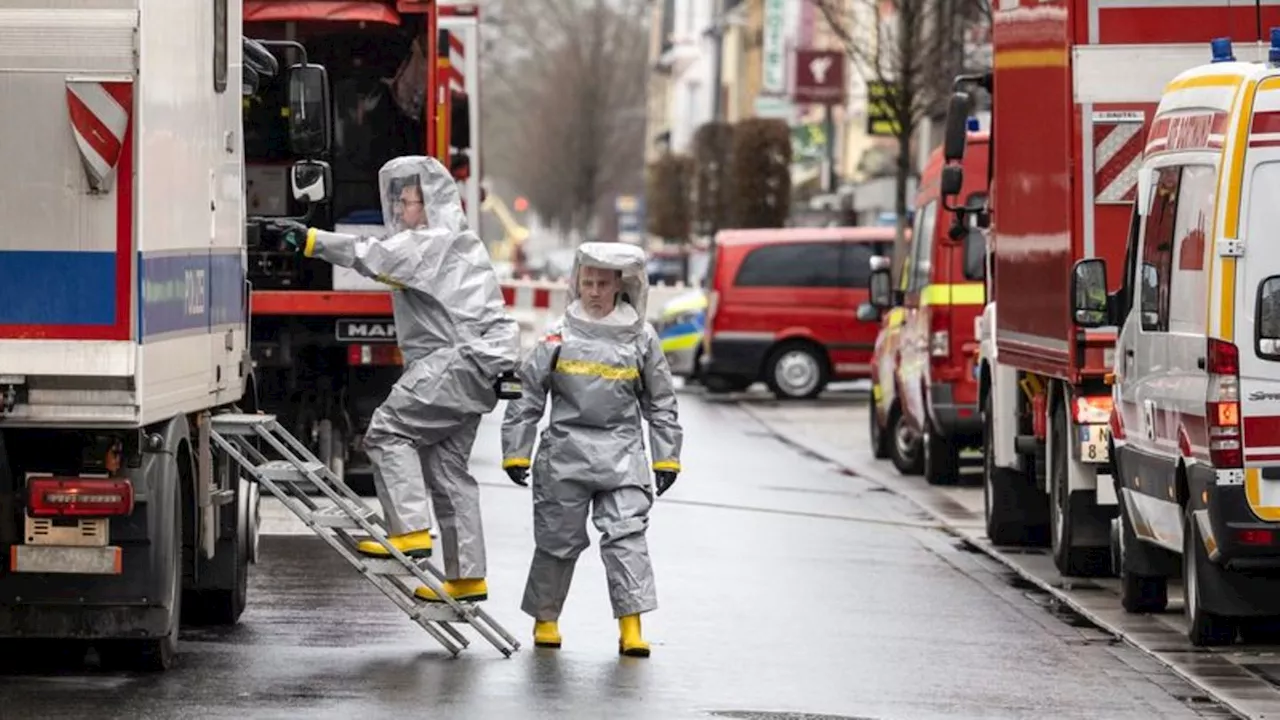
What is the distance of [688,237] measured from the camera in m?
75.2

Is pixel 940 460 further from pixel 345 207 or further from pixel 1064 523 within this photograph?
pixel 1064 523

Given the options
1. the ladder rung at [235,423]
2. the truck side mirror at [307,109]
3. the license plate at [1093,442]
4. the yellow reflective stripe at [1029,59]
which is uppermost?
the yellow reflective stripe at [1029,59]

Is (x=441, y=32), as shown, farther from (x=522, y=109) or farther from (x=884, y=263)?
(x=522, y=109)

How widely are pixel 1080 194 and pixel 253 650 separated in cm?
523

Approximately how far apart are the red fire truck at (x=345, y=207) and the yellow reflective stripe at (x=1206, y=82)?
7.98m

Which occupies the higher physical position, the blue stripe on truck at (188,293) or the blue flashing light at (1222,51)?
the blue flashing light at (1222,51)

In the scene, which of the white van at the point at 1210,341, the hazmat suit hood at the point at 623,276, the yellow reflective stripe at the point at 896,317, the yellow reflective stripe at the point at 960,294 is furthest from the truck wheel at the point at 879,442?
the hazmat suit hood at the point at 623,276

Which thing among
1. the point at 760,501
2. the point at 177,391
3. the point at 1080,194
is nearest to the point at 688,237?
the point at 760,501

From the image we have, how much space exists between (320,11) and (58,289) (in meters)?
11.0

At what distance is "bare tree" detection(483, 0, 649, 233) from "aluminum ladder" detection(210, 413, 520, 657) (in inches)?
3834

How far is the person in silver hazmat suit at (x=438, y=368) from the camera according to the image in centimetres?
1304

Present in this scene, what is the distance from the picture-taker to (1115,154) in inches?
611

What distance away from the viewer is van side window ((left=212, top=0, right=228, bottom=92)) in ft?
39.0

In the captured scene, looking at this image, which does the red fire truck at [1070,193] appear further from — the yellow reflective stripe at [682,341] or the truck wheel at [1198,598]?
the yellow reflective stripe at [682,341]
